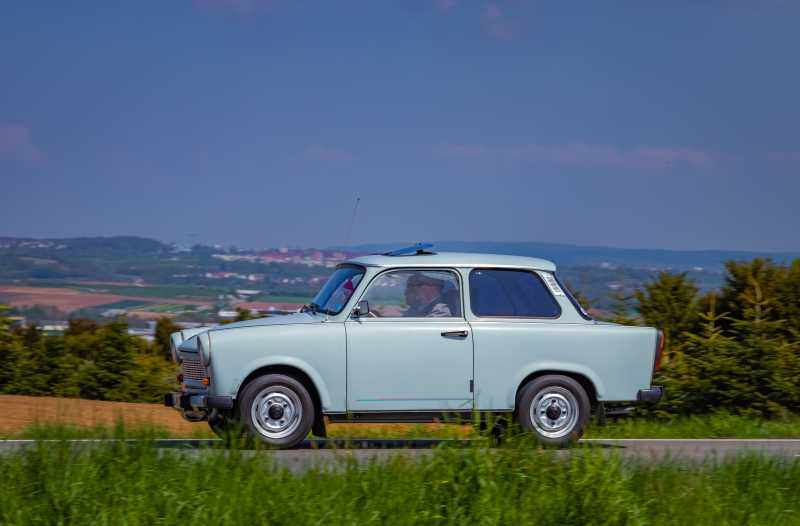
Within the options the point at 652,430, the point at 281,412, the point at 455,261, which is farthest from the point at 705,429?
the point at 281,412

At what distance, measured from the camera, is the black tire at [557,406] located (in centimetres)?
998

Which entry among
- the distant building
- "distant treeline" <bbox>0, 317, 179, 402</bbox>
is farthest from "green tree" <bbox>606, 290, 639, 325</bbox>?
the distant building

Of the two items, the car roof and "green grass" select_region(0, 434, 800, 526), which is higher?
the car roof

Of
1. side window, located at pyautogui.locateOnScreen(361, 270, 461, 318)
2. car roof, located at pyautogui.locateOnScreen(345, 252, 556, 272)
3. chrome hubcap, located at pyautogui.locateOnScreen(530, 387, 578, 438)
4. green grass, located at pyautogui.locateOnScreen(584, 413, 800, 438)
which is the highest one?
car roof, located at pyautogui.locateOnScreen(345, 252, 556, 272)

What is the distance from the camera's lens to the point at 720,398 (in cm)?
1455

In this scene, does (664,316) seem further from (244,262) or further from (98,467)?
(244,262)

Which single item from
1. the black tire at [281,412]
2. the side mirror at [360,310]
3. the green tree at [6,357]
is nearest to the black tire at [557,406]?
the side mirror at [360,310]

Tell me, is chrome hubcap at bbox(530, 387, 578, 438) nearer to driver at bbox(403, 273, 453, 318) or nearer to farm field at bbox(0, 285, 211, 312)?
driver at bbox(403, 273, 453, 318)

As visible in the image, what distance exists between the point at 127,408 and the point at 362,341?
20.6 ft

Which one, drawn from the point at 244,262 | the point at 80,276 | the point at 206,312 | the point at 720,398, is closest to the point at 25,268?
the point at 80,276

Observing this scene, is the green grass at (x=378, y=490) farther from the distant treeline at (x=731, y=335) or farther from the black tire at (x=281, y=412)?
the distant treeline at (x=731, y=335)

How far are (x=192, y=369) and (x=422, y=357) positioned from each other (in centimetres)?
202

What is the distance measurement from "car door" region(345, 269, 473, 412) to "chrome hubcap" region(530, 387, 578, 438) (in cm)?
62

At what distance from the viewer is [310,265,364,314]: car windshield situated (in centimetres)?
1019
